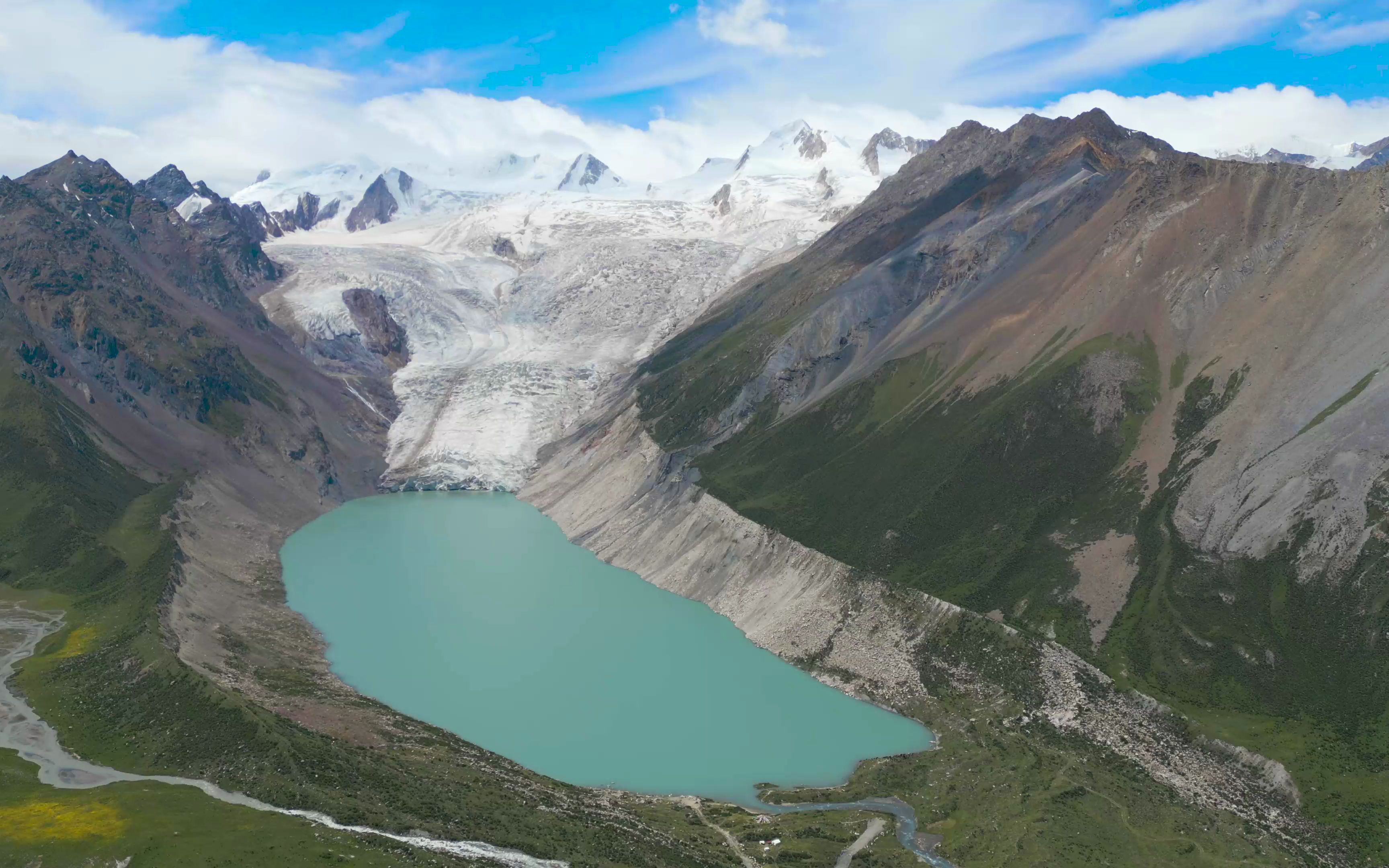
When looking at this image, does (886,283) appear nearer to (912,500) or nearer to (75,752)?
(912,500)

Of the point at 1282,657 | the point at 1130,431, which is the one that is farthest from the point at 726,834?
the point at 1130,431

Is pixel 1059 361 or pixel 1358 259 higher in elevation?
pixel 1358 259

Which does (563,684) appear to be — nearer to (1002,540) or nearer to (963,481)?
(1002,540)

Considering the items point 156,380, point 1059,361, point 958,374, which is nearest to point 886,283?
point 958,374

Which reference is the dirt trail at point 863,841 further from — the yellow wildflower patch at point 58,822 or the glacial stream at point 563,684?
the yellow wildflower patch at point 58,822

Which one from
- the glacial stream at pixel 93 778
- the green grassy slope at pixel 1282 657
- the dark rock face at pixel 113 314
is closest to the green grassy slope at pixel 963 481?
the green grassy slope at pixel 1282 657

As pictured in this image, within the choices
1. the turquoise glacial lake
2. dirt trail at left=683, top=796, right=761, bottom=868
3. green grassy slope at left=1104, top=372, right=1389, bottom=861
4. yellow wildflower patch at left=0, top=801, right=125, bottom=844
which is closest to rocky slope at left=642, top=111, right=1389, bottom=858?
green grassy slope at left=1104, top=372, right=1389, bottom=861
